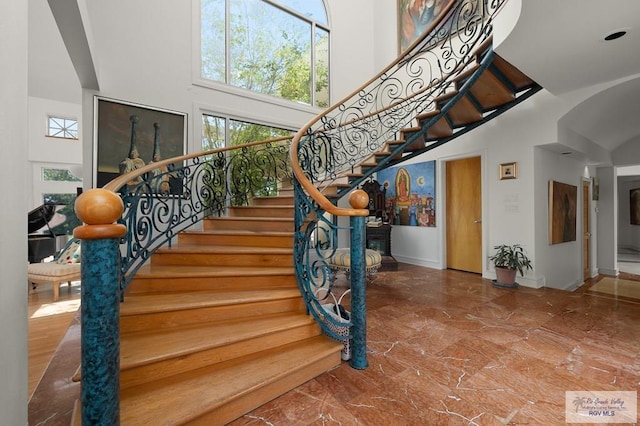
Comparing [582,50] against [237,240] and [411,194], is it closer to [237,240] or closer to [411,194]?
[411,194]

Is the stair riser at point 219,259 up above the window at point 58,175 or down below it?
below

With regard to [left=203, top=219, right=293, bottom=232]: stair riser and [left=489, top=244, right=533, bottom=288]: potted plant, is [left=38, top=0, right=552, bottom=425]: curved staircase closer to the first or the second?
[left=203, top=219, right=293, bottom=232]: stair riser

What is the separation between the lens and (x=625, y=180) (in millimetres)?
9523

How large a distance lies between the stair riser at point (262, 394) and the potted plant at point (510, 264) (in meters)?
3.25

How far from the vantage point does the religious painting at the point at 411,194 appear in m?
5.45

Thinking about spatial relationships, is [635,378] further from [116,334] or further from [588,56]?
[116,334]

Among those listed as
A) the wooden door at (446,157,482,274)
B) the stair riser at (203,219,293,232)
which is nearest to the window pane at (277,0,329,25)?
the wooden door at (446,157,482,274)

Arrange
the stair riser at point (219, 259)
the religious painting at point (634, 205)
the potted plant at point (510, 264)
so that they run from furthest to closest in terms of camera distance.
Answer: the religious painting at point (634, 205) < the potted plant at point (510, 264) < the stair riser at point (219, 259)

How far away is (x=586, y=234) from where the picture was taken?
5551 mm

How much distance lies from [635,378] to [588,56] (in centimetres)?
279

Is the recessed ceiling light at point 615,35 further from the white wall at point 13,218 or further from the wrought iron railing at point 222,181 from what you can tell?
the white wall at point 13,218

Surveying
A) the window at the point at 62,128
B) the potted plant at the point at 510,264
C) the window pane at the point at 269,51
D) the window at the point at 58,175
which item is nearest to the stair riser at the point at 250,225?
the window pane at the point at 269,51

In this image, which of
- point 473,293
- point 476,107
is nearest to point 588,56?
point 476,107

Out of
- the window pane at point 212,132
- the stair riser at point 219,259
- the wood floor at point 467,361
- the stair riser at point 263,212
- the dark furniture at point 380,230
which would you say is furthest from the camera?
the dark furniture at point 380,230
